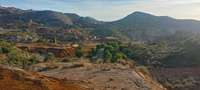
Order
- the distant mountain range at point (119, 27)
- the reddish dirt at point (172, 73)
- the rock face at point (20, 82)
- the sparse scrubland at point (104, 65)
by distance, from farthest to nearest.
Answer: the distant mountain range at point (119, 27) < the reddish dirt at point (172, 73) < the sparse scrubland at point (104, 65) < the rock face at point (20, 82)

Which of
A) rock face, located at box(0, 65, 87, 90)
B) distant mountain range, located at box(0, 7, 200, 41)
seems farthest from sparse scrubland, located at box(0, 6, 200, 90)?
distant mountain range, located at box(0, 7, 200, 41)

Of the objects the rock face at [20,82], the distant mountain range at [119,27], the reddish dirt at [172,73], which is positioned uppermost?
the distant mountain range at [119,27]

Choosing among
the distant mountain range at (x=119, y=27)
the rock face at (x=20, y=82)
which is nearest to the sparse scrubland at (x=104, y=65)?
the rock face at (x=20, y=82)

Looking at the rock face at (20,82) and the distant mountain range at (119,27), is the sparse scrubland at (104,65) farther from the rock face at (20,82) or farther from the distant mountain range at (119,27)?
the distant mountain range at (119,27)

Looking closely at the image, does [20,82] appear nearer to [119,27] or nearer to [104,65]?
→ [104,65]

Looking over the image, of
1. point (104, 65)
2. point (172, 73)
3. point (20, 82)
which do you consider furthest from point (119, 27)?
point (20, 82)

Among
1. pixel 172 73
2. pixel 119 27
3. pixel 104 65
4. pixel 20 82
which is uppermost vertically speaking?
pixel 119 27

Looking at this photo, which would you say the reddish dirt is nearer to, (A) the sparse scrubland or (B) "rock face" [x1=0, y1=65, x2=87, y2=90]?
(A) the sparse scrubland

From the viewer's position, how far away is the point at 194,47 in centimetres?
2764

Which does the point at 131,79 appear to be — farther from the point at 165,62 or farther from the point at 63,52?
the point at 63,52

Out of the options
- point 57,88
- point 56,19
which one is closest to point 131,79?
point 57,88

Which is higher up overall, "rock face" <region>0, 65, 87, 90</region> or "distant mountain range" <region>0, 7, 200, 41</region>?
"distant mountain range" <region>0, 7, 200, 41</region>

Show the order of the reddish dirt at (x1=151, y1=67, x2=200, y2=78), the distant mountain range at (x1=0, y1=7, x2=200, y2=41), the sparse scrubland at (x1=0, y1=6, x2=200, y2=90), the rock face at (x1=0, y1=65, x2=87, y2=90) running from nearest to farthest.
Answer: the rock face at (x1=0, y1=65, x2=87, y2=90) < the sparse scrubland at (x1=0, y1=6, x2=200, y2=90) < the reddish dirt at (x1=151, y1=67, x2=200, y2=78) < the distant mountain range at (x1=0, y1=7, x2=200, y2=41)

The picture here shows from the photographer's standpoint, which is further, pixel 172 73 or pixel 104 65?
pixel 172 73
